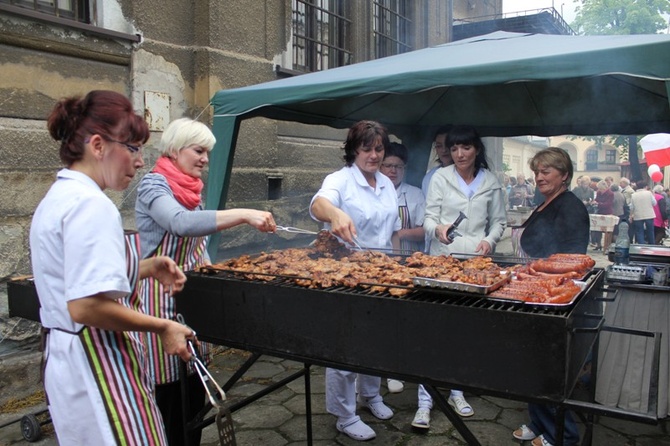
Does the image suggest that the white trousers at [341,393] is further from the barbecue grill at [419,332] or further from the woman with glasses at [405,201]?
the woman with glasses at [405,201]

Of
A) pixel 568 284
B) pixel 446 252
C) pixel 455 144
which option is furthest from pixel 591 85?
pixel 568 284

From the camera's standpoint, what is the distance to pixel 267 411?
4.24 metres

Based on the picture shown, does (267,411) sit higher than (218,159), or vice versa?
(218,159)

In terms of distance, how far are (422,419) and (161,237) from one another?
2.34 metres

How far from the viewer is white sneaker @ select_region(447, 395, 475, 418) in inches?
159

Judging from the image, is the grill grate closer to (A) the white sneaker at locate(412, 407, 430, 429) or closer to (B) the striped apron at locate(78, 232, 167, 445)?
(B) the striped apron at locate(78, 232, 167, 445)

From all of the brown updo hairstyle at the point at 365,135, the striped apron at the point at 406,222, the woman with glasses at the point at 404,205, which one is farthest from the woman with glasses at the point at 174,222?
the striped apron at the point at 406,222

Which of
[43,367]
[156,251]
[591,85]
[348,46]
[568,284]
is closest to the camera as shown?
[43,367]

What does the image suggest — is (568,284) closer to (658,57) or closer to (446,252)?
(658,57)

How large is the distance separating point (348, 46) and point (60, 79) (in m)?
5.32

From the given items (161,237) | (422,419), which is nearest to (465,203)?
(422,419)

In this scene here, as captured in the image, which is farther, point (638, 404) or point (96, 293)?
point (638, 404)

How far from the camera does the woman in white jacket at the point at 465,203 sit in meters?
3.93

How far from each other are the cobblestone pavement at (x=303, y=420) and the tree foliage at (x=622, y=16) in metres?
29.3
